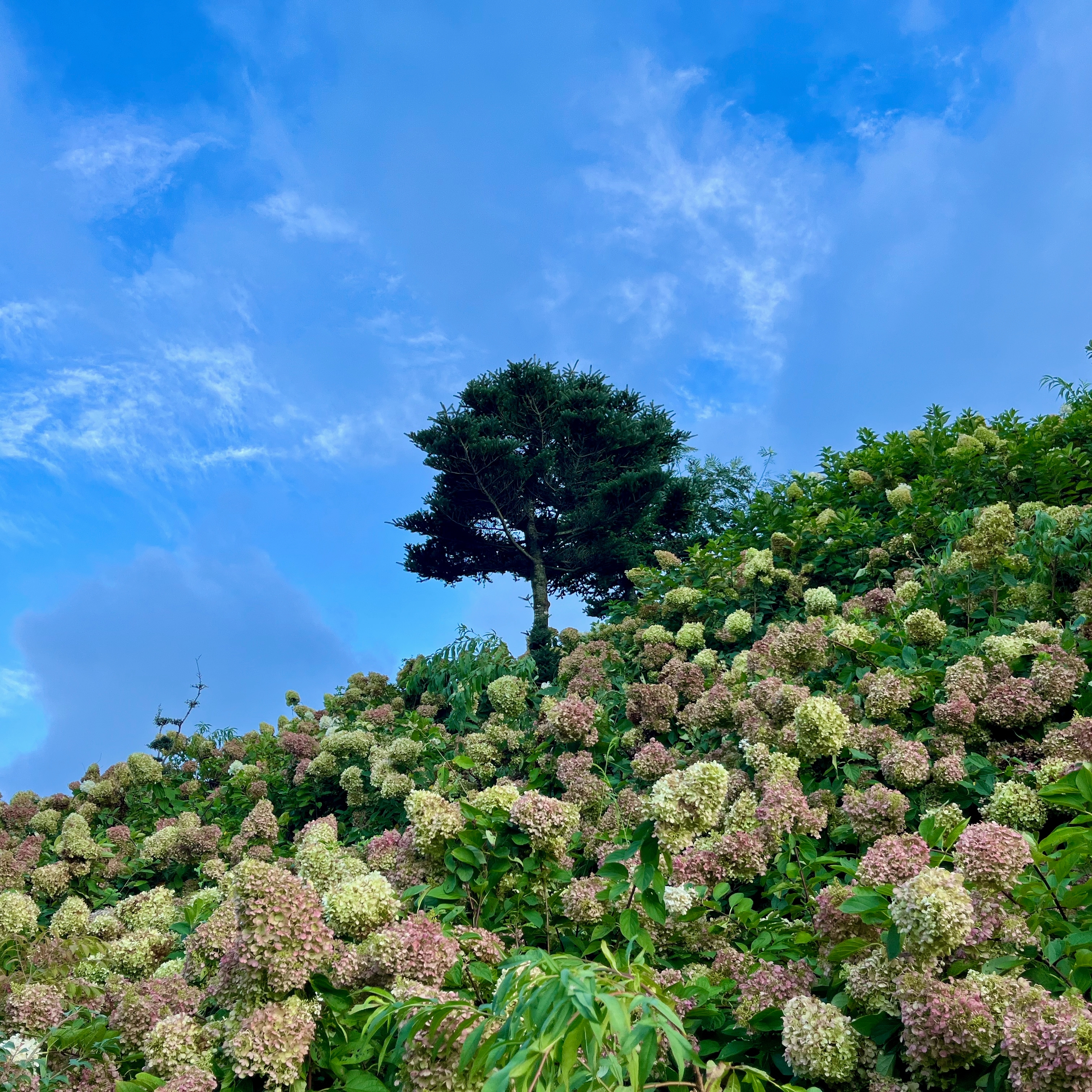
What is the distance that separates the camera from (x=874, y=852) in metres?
2.28

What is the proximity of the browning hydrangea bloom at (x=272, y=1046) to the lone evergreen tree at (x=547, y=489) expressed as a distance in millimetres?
16347

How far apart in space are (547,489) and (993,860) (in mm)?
17842

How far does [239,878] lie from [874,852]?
1.60m

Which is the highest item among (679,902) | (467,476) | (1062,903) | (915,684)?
(467,476)

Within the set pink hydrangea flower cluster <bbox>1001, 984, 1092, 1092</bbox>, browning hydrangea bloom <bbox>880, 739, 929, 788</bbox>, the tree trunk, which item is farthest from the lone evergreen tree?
pink hydrangea flower cluster <bbox>1001, 984, 1092, 1092</bbox>

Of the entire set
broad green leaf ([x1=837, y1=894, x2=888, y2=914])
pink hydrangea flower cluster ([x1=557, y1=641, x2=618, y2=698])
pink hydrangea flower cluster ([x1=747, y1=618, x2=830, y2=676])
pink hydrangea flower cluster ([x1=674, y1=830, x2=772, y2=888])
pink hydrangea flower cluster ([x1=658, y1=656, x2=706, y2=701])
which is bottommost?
broad green leaf ([x1=837, y1=894, x2=888, y2=914])

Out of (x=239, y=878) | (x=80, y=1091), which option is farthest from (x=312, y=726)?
(x=239, y=878)

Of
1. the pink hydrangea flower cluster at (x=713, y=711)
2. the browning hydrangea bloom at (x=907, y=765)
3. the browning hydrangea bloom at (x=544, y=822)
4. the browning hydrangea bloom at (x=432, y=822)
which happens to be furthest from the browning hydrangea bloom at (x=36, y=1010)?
the browning hydrangea bloom at (x=907, y=765)

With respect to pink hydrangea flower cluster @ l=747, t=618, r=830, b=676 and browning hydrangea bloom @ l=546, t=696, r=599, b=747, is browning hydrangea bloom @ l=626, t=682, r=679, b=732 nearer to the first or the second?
browning hydrangea bloom @ l=546, t=696, r=599, b=747

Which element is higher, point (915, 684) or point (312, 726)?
point (312, 726)

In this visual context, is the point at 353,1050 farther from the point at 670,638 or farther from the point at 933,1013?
the point at 670,638

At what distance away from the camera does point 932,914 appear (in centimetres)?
185

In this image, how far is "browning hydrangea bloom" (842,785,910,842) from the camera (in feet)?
9.25

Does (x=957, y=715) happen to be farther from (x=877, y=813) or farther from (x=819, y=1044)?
(x=819, y=1044)
